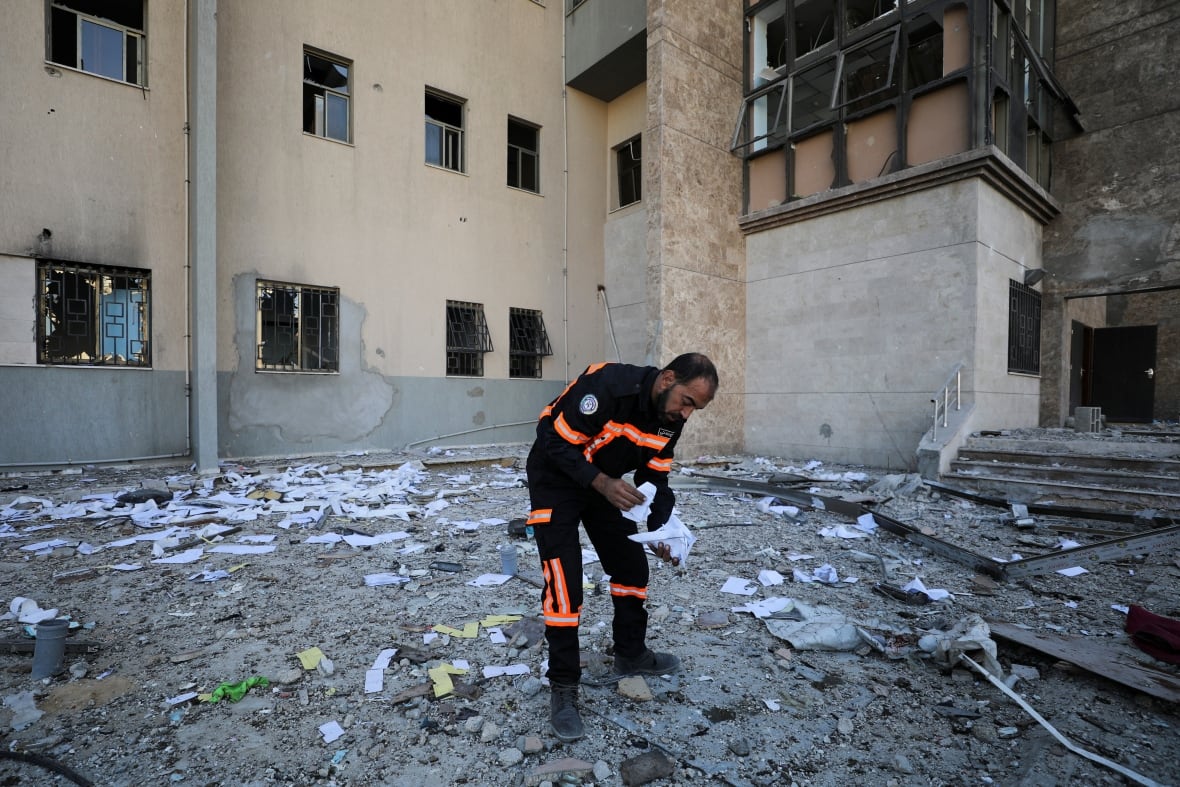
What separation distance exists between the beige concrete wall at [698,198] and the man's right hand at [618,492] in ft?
25.1

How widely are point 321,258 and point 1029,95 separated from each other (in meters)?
12.3

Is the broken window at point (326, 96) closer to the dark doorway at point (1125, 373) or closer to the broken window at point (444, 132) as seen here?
the broken window at point (444, 132)

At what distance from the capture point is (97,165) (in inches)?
323

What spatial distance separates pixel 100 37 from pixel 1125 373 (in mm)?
20690

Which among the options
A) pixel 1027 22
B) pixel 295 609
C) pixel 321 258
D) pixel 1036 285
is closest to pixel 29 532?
pixel 295 609

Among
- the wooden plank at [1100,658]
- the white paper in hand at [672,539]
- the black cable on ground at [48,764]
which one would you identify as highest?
the white paper in hand at [672,539]

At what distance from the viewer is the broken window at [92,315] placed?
26.0 feet

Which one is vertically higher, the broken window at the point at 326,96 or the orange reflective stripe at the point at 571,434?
the broken window at the point at 326,96

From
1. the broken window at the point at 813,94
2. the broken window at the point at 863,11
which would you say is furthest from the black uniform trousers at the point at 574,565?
the broken window at the point at 863,11

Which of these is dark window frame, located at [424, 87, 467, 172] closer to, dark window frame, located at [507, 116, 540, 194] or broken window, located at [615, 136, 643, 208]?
dark window frame, located at [507, 116, 540, 194]

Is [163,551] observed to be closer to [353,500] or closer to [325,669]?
[353,500]

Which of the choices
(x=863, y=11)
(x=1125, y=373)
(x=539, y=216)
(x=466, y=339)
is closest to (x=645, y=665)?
(x=466, y=339)

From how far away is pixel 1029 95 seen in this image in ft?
31.6

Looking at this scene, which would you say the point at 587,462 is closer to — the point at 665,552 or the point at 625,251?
the point at 665,552
